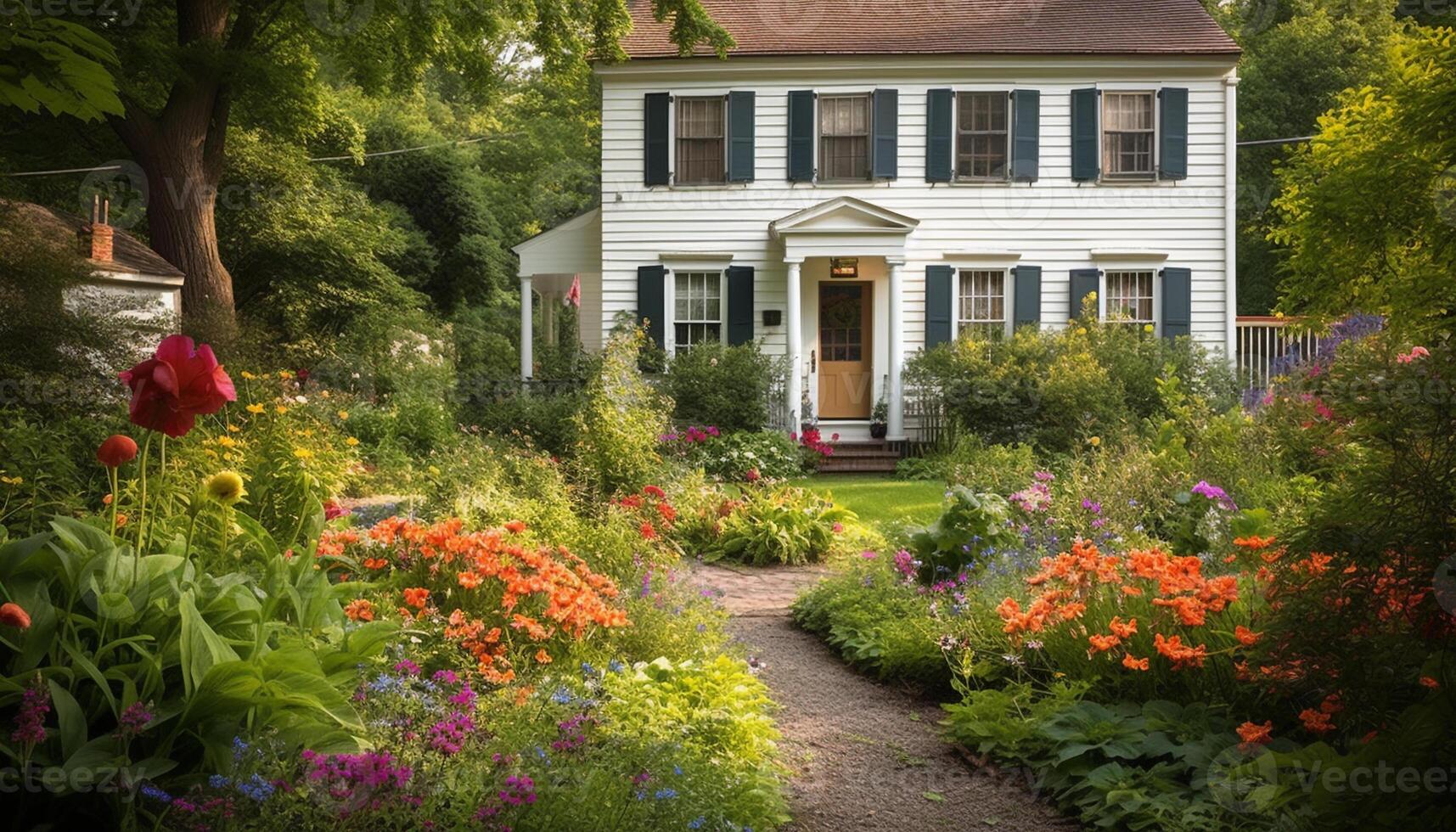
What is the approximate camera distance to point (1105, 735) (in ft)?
14.6

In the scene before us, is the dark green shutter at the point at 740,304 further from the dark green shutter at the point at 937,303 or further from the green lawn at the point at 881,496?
the green lawn at the point at 881,496

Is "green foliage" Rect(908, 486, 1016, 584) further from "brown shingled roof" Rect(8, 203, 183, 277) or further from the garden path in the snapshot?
"brown shingled roof" Rect(8, 203, 183, 277)

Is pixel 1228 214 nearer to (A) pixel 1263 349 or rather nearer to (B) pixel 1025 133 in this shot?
(A) pixel 1263 349

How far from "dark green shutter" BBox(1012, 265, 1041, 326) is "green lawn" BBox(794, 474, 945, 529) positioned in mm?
3572

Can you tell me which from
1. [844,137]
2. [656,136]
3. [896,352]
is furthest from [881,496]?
[656,136]

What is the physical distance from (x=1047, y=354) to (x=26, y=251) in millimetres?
12235

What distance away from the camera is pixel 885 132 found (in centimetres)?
1739

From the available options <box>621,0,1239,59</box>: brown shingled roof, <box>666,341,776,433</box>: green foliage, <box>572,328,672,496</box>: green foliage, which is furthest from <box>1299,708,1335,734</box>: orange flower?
<box>621,0,1239,59</box>: brown shingled roof

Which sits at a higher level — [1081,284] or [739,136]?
[739,136]

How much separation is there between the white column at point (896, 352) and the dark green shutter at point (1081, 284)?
260cm

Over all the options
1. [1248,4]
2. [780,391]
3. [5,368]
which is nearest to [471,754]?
[5,368]

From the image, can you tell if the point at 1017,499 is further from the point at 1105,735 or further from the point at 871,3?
the point at 871,3

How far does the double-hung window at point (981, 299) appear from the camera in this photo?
1752 cm

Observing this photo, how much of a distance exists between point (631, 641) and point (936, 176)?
13330 millimetres
